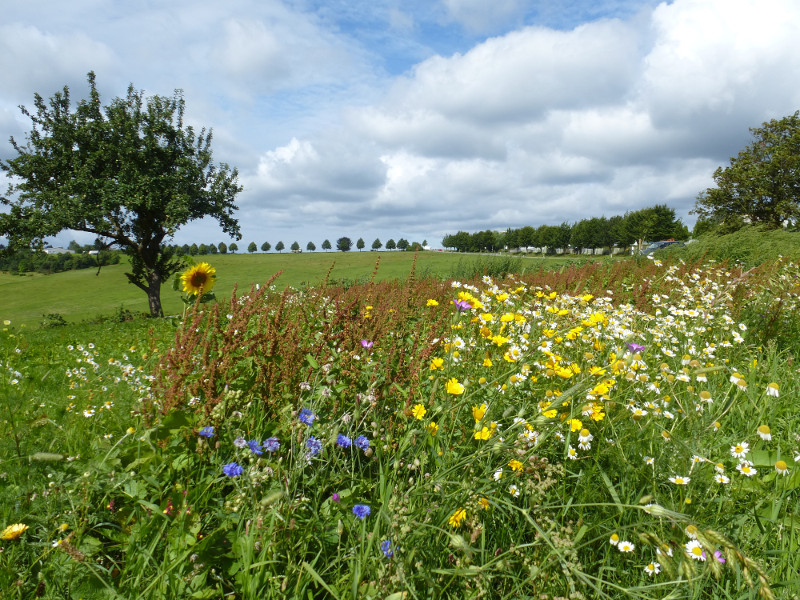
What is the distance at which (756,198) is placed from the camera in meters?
34.7

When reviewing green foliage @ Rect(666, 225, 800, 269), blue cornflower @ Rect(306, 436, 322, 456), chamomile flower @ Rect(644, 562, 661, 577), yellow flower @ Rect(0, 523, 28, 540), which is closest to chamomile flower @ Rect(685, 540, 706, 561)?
chamomile flower @ Rect(644, 562, 661, 577)

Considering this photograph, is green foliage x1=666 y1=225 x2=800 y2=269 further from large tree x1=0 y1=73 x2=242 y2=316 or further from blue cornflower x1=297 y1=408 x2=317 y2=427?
large tree x1=0 y1=73 x2=242 y2=316

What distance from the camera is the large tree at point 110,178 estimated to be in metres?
17.9

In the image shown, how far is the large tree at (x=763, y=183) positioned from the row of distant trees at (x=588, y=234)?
1192 cm

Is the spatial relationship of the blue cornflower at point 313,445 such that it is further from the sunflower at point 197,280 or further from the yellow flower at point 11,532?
the sunflower at point 197,280

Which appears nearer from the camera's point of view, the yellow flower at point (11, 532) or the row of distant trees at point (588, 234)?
the yellow flower at point (11, 532)

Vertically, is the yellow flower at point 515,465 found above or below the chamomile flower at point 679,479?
above

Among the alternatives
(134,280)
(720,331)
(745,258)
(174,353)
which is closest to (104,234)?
(134,280)

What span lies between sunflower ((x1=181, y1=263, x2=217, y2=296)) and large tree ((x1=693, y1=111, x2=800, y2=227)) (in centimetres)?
4098

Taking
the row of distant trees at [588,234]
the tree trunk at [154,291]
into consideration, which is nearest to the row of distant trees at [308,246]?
the row of distant trees at [588,234]

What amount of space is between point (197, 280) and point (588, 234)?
3499 inches

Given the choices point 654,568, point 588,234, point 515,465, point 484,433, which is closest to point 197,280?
point 484,433

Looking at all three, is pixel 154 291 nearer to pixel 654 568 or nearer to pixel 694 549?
pixel 654 568

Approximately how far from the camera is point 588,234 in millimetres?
82688
